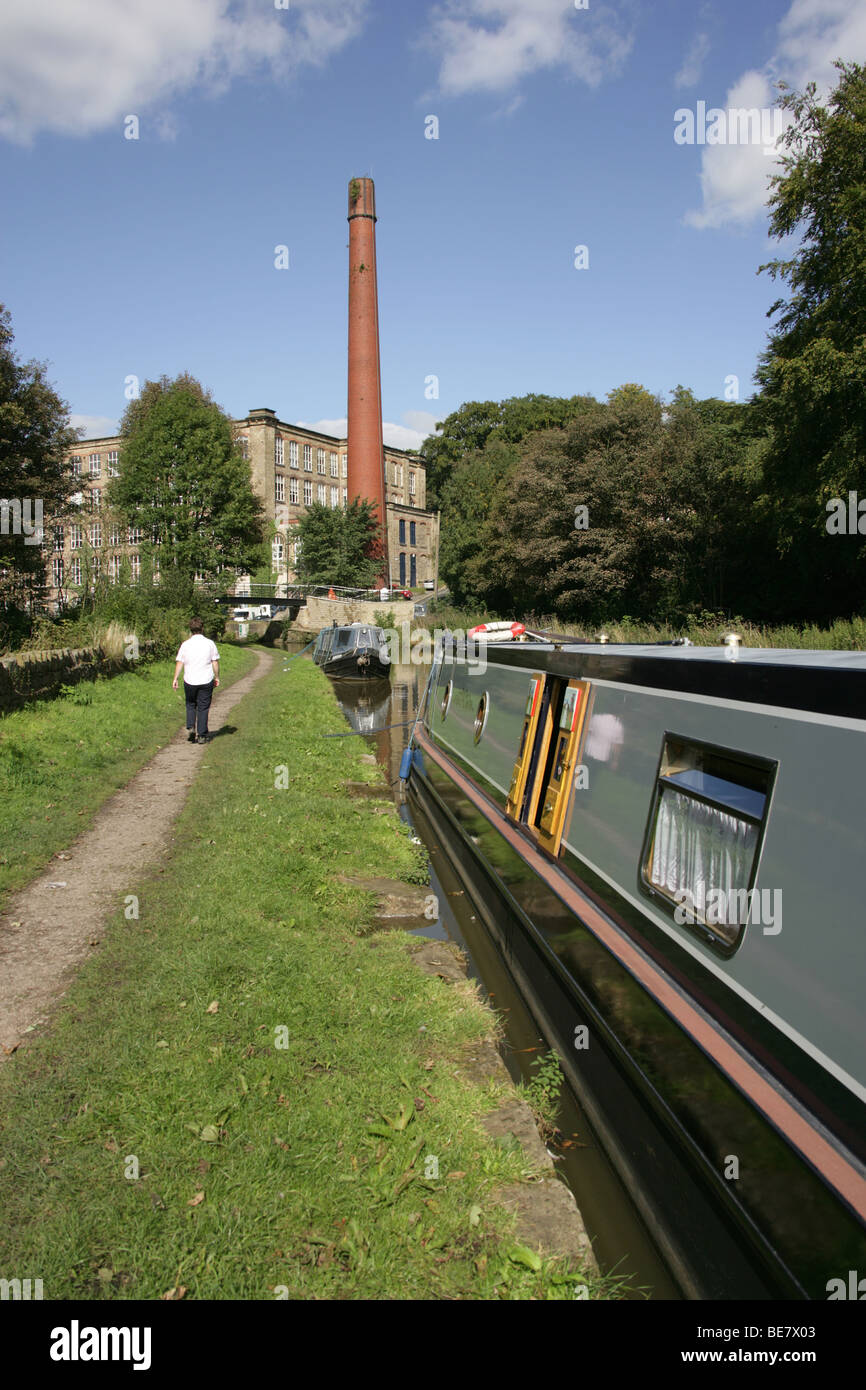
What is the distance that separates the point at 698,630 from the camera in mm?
23078

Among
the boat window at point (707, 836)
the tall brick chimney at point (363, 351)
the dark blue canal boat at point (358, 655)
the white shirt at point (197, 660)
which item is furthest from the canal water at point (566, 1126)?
the tall brick chimney at point (363, 351)

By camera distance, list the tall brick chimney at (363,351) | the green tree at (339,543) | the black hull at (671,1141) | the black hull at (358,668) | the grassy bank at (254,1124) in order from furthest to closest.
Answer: the green tree at (339,543) → the tall brick chimney at (363,351) → the black hull at (358,668) → the grassy bank at (254,1124) → the black hull at (671,1141)

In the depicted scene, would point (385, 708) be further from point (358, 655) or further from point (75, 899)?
point (75, 899)

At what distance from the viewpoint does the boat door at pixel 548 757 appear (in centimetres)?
464

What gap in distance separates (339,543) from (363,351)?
10.3 metres

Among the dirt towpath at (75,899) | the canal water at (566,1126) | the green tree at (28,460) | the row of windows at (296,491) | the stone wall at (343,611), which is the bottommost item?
the canal water at (566,1126)

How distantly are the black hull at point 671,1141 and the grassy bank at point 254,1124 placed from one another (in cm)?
35

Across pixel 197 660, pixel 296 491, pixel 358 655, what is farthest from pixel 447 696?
pixel 296 491

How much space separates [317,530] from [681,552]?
26.4 metres

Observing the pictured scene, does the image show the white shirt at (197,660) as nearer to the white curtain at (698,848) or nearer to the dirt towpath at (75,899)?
the dirt towpath at (75,899)
